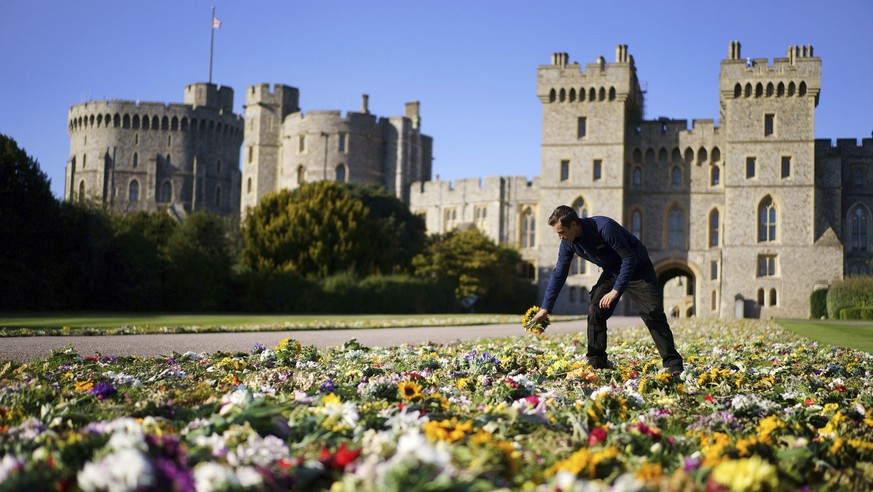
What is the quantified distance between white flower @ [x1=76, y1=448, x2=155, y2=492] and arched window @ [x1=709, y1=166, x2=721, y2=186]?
51.0m

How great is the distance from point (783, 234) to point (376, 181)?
112 feet

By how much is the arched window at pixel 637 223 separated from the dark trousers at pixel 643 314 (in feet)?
145

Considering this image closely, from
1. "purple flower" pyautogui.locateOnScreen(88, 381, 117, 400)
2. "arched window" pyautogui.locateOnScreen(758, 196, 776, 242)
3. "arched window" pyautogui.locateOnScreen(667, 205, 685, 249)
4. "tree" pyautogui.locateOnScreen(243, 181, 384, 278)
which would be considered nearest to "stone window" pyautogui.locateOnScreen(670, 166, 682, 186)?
"arched window" pyautogui.locateOnScreen(667, 205, 685, 249)

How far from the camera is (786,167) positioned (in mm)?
48031

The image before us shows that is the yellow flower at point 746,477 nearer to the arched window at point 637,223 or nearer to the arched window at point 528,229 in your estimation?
the arched window at point 637,223

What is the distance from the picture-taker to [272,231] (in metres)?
42.0

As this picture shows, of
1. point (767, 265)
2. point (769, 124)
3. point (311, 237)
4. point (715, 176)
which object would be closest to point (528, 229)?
point (715, 176)

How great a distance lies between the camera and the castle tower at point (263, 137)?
71562 millimetres

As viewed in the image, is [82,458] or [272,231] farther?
[272,231]

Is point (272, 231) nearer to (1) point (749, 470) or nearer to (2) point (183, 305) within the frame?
(2) point (183, 305)

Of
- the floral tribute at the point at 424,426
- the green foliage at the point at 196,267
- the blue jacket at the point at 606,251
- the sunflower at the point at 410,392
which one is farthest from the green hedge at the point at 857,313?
the sunflower at the point at 410,392

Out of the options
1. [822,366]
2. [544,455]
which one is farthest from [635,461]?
[822,366]

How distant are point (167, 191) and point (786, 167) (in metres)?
60.2

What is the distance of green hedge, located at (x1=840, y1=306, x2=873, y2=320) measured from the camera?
1249 inches
